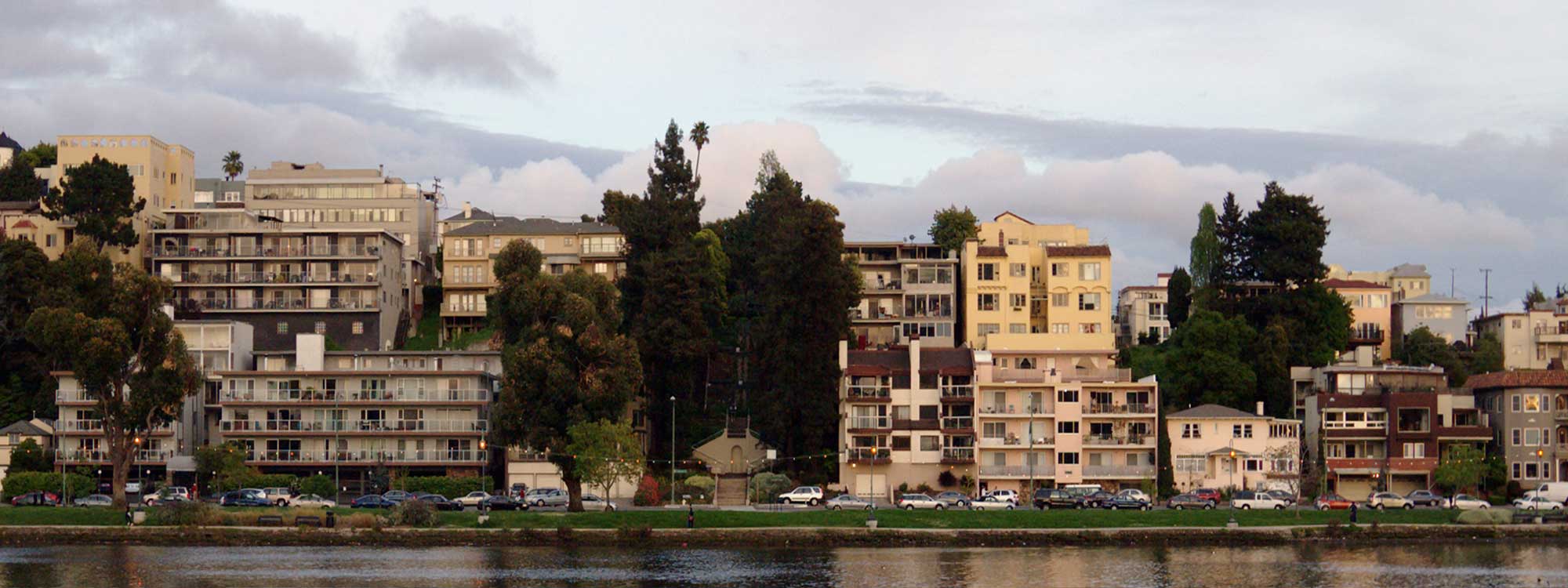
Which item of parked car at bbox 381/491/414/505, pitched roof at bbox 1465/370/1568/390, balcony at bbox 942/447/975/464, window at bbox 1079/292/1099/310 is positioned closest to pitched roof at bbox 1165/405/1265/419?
balcony at bbox 942/447/975/464

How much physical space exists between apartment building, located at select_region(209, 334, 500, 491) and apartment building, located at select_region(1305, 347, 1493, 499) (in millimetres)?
52211

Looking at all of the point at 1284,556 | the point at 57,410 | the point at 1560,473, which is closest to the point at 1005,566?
the point at 1284,556

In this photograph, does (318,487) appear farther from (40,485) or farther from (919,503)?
(919,503)

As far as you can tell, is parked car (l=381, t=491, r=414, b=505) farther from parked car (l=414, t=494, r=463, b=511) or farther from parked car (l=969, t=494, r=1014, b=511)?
parked car (l=969, t=494, r=1014, b=511)

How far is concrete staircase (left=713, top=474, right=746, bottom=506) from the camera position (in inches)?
4075

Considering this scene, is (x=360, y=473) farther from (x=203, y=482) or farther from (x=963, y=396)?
(x=963, y=396)

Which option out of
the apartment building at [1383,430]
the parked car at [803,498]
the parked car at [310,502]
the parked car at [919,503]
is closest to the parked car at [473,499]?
the parked car at [310,502]

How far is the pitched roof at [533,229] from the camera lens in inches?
5600

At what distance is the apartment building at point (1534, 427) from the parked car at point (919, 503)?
3663 centimetres

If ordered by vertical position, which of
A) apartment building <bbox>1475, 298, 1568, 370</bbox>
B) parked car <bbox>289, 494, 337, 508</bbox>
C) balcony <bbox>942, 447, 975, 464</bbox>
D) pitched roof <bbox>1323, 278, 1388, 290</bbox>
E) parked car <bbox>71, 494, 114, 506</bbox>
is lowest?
parked car <bbox>289, 494, 337, 508</bbox>

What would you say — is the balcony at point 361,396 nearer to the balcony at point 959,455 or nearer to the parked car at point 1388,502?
the balcony at point 959,455

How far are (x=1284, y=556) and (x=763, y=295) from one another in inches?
1685

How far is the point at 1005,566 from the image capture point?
77875 millimetres

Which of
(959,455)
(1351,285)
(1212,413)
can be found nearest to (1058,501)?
(959,455)
